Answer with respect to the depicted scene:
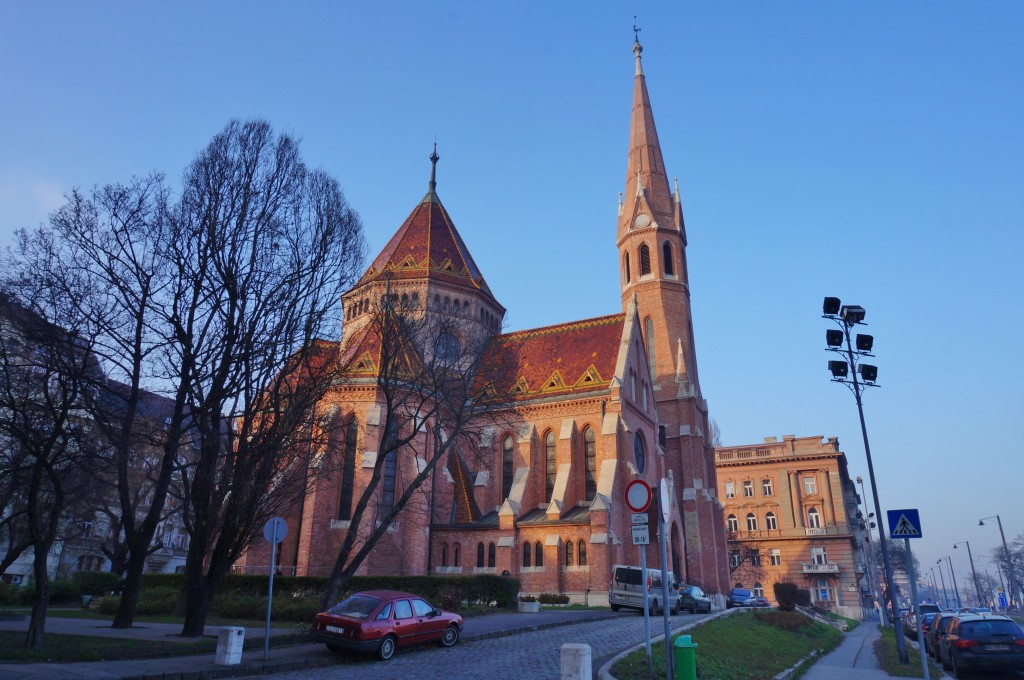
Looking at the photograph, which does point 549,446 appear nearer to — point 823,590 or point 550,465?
point 550,465

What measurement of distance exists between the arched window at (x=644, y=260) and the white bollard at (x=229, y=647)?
38.9 meters

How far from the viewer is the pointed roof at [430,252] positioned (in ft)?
138

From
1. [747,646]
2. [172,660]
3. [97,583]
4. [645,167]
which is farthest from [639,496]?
[645,167]

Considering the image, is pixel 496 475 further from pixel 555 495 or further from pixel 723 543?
pixel 723 543

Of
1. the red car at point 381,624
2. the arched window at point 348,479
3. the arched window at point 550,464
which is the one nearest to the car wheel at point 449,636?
the red car at point 381,624

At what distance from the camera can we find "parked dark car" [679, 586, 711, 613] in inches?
1128

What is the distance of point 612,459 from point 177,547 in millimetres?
43165

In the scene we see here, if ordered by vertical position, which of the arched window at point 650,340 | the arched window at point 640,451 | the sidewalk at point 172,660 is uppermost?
the arched window at point 650,340

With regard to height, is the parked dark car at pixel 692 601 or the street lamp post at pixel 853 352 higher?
the street lamp post at pixel 853 352

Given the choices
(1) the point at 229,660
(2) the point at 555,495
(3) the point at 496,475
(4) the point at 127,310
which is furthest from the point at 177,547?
(1) the point at 229,660

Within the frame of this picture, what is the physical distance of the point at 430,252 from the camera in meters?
43.3

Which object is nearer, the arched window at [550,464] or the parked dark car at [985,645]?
the parked dark car at [985,645]

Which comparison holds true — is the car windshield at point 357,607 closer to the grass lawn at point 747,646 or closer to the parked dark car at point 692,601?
the grass lawn at point 747,646

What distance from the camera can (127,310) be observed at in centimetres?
1717
